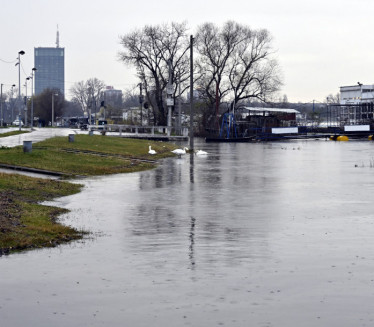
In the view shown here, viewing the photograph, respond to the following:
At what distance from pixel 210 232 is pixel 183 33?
81.4 metres

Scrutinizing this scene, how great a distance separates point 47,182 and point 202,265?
550 inches

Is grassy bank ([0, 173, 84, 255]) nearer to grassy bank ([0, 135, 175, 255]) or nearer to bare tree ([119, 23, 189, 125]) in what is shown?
grassy bank ([0, 135, 175, 255])

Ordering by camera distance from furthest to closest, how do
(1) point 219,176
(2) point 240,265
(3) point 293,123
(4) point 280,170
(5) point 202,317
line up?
(3) point 293,123 < (4) point 280,170 < (1) point 219,176 < (2) point 240,265 < (5) point 202,317

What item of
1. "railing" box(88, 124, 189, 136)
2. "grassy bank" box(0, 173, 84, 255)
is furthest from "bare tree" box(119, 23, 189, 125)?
"grassy bank" box(0, 173, 84, 255)

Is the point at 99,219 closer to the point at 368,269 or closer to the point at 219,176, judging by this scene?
the point at 368,269

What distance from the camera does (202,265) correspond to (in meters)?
11.5

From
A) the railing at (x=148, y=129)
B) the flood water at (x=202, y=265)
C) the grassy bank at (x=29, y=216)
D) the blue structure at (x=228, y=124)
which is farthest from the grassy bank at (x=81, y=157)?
the blue structure at (x=228, y=124)

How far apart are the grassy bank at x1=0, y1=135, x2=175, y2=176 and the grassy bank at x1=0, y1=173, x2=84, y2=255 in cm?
666

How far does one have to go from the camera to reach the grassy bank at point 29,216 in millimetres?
13281

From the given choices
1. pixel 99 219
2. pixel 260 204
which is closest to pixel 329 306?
pixel 99 219

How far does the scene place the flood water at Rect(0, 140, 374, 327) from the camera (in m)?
8.69

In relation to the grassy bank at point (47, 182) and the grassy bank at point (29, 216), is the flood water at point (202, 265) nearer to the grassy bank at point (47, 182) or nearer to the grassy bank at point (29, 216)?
the grassy bank at point (29, 216)

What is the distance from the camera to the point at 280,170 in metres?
34.3

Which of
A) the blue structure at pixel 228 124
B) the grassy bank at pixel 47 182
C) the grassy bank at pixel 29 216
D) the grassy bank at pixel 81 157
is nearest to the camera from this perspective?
the grassy bank at pixel 29 216
